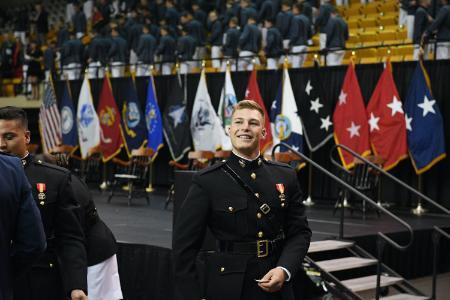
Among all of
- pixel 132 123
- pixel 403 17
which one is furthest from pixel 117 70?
pixel 403 17

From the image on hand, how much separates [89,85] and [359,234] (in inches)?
405

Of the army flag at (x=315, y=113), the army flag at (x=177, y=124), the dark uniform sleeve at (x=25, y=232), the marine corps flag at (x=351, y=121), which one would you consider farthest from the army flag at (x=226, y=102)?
the dark uniform sleeve at (x=25, y=232)

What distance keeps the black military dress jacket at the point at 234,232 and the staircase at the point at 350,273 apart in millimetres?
→ 4129

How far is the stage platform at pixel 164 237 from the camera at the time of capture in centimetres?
816

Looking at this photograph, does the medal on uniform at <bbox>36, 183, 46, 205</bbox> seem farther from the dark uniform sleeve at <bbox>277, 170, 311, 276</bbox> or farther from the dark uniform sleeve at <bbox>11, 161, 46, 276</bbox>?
the dark uniform sleeve at <bbox>277, 170, 311, 276</bbox>

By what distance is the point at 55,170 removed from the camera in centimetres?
393

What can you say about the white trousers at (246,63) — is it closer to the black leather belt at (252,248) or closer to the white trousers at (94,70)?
the white trousers at (94,70)

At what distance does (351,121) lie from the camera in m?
13.9

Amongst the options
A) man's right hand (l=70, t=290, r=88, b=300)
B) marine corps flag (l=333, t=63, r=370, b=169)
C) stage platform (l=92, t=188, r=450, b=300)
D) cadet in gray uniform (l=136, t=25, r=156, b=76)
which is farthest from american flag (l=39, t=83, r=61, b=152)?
man's right hand (l=70, t=290, r=88, b=300)

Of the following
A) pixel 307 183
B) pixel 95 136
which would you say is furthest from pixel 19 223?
pixel 95 136

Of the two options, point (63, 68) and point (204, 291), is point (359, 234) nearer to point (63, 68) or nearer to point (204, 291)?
point (204, 291)

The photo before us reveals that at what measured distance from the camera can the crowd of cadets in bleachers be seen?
1620cm

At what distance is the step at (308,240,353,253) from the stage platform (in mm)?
287

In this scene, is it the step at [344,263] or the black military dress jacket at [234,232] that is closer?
the black military dress jacket at [234,232]
